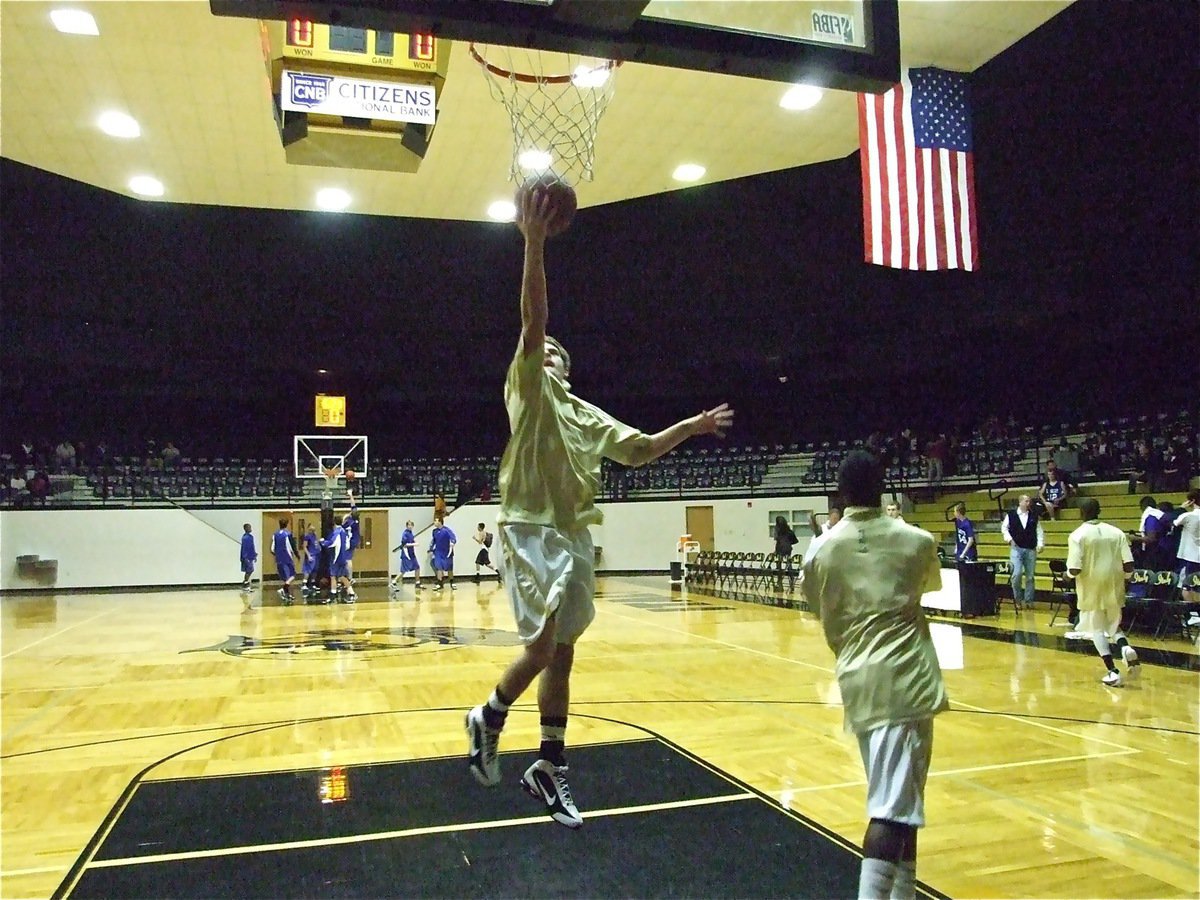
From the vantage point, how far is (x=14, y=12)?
7.86m

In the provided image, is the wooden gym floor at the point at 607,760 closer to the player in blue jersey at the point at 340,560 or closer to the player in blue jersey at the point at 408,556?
the player in blue jersey at the point at 340,560

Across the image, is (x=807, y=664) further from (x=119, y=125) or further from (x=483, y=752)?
(x=119, y=125)

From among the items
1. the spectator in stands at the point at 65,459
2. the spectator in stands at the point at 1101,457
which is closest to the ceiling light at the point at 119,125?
the spectator in stands at the point at 65,459

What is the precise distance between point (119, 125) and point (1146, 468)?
15.7 meters

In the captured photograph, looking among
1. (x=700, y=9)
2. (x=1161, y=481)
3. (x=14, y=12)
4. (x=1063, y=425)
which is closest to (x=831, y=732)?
(x=700, y=9)

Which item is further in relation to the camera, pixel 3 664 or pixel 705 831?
pixel 3 664

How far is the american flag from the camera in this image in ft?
26.9

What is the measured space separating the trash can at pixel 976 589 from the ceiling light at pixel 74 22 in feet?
38.8

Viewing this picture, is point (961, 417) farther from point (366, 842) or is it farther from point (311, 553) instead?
point (366, 842)

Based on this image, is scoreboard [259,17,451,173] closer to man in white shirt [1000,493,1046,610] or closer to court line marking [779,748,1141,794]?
court line marking [779,748,1141,794]

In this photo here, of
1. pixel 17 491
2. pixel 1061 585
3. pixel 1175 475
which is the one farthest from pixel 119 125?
pixel 1175 475

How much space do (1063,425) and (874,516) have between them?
1812cm

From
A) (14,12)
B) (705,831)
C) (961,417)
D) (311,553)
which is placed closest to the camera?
(705,831)

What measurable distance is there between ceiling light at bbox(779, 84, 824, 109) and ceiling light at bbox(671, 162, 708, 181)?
6.04ft
